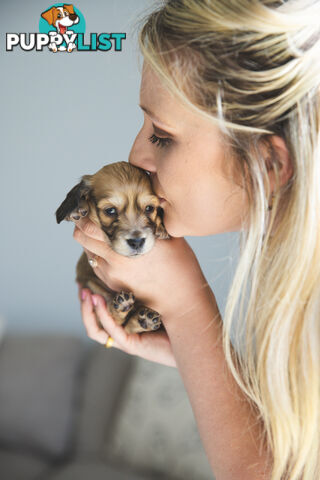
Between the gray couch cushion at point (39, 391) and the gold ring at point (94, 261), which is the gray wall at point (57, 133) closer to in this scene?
the gold ring at point (94, 261)

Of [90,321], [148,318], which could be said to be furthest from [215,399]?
[90,321]

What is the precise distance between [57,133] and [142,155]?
2.26ft

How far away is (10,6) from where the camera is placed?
1.14 meters

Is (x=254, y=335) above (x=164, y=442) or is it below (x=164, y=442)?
Result: above

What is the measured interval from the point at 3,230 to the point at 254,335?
1373mm

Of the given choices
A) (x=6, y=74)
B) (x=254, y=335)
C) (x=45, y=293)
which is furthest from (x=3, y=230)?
(x=254, y=335)

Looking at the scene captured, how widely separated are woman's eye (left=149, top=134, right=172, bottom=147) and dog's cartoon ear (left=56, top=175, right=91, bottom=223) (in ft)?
0.97

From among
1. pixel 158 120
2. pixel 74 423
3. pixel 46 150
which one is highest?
pixel 158 120

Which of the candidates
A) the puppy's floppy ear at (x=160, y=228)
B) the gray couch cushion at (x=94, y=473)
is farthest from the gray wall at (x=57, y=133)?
the gray couch cushion at (x=94, y=473)

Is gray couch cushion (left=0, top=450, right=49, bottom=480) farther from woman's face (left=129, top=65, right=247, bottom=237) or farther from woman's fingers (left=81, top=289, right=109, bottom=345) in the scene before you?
woman's face (left=129, top=65, right=247, bottom=237)

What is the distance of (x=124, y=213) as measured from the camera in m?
1.13

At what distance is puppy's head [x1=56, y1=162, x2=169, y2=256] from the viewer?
1.07 meters

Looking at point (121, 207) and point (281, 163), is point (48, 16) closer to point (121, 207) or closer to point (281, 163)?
point (121, 207)

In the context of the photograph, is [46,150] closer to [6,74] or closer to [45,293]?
[6,74]
